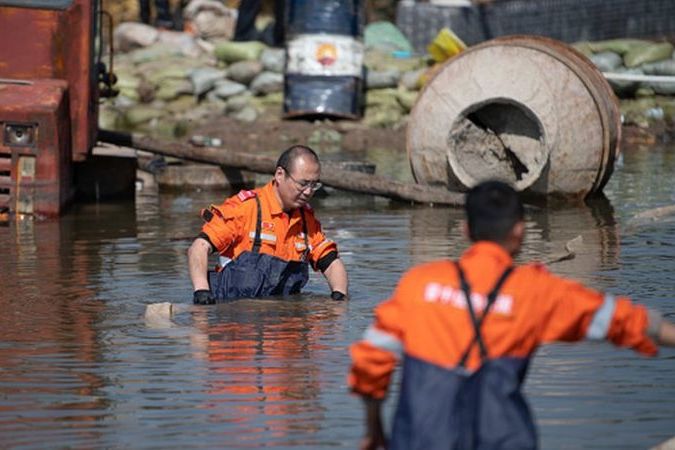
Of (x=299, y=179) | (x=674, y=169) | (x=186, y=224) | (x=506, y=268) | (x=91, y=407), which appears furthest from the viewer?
(x=674, y=169)

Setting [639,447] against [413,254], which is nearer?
[639,447]

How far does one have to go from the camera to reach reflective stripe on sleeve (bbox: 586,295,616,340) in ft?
14.4

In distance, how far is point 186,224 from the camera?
13.3 meters

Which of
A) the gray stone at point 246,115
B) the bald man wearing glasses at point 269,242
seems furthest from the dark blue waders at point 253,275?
the gray stone at point 246,115

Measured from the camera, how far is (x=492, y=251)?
14.4 ft

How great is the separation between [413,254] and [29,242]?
9.47 feet

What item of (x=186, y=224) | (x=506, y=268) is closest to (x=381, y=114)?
(x=186, y=224)

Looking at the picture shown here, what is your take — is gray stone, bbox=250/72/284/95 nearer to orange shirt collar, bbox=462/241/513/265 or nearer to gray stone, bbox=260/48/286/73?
gray stone, bbox=260/48/286/73

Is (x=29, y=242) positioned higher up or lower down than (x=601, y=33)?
lower down

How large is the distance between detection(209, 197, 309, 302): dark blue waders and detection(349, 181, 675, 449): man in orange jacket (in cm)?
426

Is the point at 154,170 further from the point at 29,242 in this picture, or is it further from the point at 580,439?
the point at 580,439

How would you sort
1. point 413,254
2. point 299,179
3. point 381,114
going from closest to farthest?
point 299,179 → point 413,254 → point 381,114

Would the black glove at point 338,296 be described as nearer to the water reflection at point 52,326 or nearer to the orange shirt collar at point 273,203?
the orange shirt collar at point 273,203

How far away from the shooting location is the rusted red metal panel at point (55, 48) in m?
14.0
